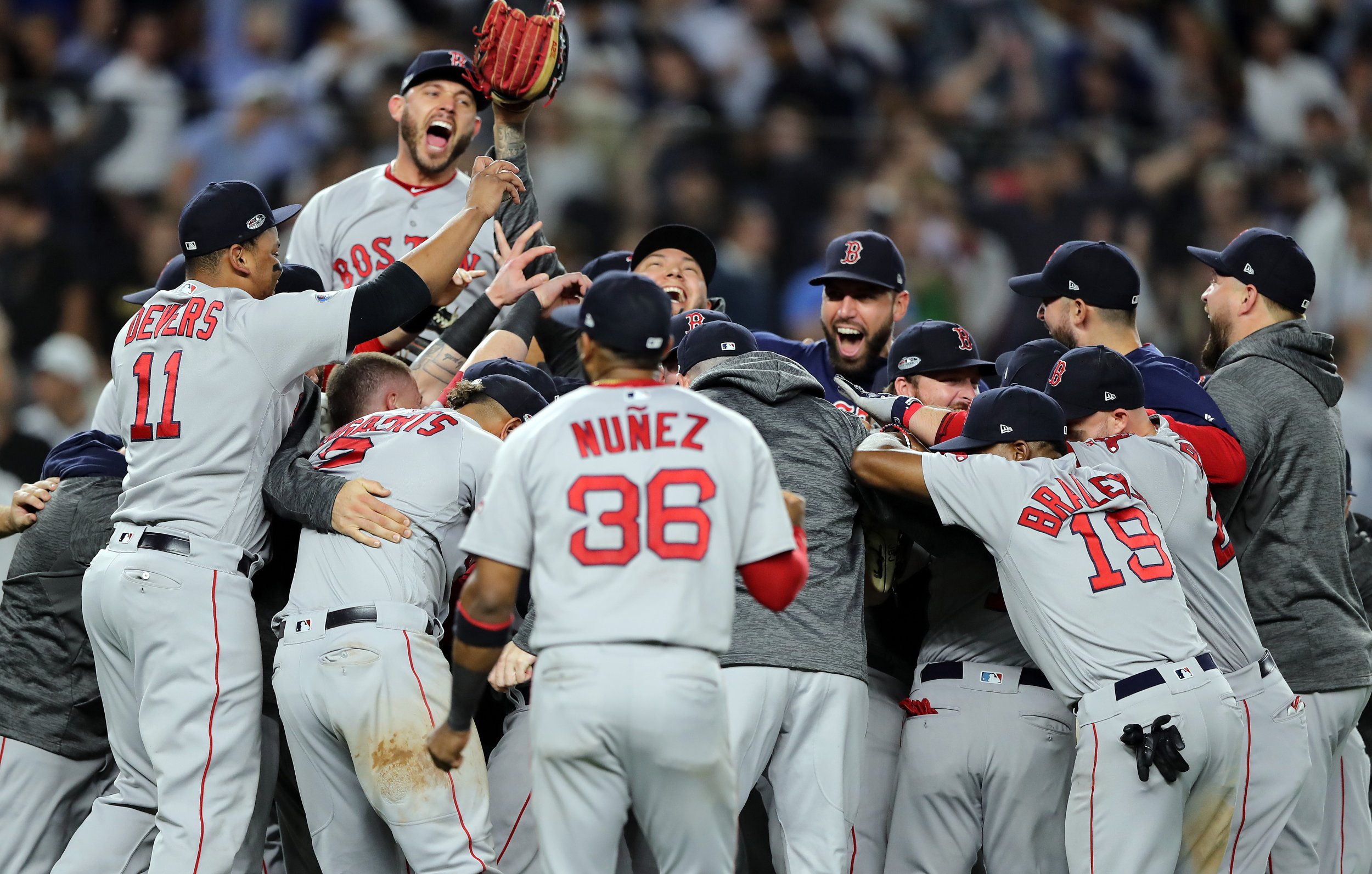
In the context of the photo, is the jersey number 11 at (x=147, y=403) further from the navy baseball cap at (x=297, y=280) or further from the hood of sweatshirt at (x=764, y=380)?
the hood of sweatshirt at (x=764, y=380)

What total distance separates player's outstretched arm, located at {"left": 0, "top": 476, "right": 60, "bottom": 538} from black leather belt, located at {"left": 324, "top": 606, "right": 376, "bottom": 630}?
4.76 ft

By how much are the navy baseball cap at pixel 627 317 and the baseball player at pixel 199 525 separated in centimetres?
107

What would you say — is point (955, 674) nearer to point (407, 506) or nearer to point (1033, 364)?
point (1033, 364)

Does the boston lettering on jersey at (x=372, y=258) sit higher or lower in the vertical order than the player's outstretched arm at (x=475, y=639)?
higher

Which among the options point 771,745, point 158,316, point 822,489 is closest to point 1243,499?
point 822,489

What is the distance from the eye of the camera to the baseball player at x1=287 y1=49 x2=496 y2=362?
Result: 641 centimetres

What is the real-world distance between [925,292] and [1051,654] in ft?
18.1

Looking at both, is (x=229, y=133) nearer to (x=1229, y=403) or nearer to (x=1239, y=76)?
(x=1229, y=403)

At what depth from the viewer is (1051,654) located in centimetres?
430

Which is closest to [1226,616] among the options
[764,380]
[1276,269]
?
[1276,269]

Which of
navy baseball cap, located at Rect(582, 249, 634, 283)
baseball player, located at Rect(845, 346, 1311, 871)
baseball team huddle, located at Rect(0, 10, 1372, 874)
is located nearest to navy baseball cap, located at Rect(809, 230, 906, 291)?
navy baseball cap, located at Rect(582, 249, 634, 283)

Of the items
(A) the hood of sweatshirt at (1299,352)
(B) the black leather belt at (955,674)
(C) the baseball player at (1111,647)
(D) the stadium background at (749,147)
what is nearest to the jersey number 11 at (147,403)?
(C) the baseball player at (1111,647)

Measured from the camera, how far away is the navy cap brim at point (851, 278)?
6250 millimetres

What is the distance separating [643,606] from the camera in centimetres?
341
